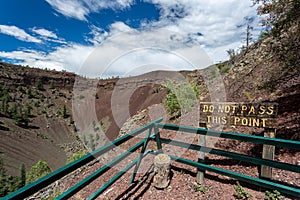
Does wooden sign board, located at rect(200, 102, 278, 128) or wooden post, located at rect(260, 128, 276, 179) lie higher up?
wooden sign board, located at rect(200, 102, 278, 128)

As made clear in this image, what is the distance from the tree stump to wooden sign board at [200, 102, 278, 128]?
1.00m

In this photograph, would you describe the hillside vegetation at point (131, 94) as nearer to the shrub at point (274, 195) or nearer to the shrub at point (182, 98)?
the shrub at point (182, 98)

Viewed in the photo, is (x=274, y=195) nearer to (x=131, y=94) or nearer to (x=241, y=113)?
(x=241, y=113)

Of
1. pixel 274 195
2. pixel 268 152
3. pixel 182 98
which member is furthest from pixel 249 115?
pixel 182 98

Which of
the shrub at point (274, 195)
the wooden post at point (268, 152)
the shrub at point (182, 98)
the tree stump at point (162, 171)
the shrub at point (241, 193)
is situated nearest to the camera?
the shrub at point (274, 195)

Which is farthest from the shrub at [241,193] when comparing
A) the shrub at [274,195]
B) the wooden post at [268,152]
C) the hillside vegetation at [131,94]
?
the hillside vegetation at [131,94]

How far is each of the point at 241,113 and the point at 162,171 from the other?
5.46 ft

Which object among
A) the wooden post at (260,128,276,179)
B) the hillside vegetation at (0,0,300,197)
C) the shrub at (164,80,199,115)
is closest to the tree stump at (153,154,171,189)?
the wooden post at (260,128,276,179)

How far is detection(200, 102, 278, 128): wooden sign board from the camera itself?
2.59 m

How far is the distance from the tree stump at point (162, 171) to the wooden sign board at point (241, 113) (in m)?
1.00

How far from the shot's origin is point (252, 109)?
2729 millimetres

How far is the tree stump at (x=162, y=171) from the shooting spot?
10.1ft

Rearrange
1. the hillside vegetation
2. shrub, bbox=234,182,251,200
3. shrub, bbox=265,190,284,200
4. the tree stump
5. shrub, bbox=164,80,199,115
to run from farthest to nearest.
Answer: shrub, bbox=164,80,199,115, the hillside vegetation, the tree stump, shrub, bbox=234,182,251,200, shrub, bbox=265,190,284,200

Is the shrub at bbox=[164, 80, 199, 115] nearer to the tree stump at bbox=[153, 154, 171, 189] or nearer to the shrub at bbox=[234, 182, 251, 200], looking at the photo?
the tree stump at bbox=[153, 154, 171, 189]
